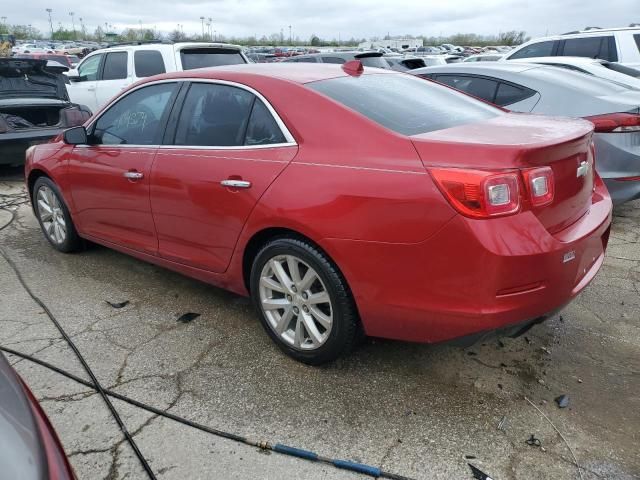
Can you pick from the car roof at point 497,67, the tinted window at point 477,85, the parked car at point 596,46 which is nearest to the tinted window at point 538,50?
the parked car at point 596,46

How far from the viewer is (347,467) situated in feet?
7.53

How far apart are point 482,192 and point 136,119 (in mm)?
2613

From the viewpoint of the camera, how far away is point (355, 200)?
8.20 ft

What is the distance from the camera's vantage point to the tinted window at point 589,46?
9.12 meters

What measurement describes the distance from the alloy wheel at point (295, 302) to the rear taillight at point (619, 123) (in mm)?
3146

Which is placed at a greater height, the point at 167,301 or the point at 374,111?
the point at 374,111

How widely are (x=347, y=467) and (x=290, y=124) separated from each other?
1685 mm

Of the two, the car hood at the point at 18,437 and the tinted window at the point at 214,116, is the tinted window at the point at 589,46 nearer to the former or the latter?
the tinted window at the point at 214,116

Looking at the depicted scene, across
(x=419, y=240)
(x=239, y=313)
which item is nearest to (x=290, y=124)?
(x=419, y=240)

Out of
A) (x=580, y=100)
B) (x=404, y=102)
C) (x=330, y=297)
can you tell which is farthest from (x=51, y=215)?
(x=580, y=100)

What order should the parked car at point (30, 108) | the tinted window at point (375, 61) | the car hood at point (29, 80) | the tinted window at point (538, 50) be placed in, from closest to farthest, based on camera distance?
the parked car at point (30, 108) < the car hood at point (29, 80) < the tinted window at point (538, 50) < the tinted window at point (375, 61)

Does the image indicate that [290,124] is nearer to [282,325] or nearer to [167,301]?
[282,325]

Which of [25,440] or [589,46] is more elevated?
[589,46]

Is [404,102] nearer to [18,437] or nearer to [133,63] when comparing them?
[18,437]
